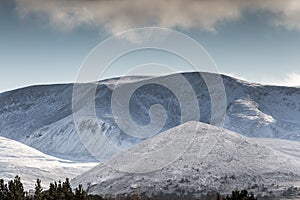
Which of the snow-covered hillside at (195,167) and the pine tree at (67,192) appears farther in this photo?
the snow-covered hillside at (195,167)

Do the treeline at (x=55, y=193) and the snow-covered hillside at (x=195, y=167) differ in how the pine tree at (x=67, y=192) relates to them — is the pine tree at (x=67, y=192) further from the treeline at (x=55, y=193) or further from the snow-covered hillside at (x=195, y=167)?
the snow-covered hillside at (x=195, y=167)

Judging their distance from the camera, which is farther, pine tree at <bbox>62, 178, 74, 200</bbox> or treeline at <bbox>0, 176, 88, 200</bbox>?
pine tree at <bbox>62, 178, 74, 200</bbox>

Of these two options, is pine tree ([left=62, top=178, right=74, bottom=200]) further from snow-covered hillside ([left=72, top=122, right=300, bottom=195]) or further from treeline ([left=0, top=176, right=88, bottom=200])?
snow-covered hillside ([left=72, top=122, right=300, bottom=195])

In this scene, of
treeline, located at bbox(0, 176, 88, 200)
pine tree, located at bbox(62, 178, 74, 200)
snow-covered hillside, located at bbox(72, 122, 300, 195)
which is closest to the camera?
treeline, located at bbox(0, 176, 88, 200)

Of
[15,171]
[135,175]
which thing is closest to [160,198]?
[135,175]

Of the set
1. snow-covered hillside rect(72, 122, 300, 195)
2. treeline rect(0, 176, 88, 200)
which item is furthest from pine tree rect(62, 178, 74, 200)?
snow-covered hillside rect(72, 122, 300, 195)

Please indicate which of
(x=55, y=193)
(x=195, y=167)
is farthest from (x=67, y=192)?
(x=195, y=167)

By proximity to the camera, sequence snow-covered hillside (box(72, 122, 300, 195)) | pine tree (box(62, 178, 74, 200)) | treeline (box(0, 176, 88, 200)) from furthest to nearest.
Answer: snow-covered hillside (box(72, 122, 300, 195))
pine tree (box(62, 178, 74, 200))
treeline (box(0, 176, 88, 200))

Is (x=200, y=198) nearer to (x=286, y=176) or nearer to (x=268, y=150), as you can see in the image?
(x=286, y=176)

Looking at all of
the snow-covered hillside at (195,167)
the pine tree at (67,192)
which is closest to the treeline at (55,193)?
the pine tree at (67,192)

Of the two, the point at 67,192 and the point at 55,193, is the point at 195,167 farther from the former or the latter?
the point at 55,193
